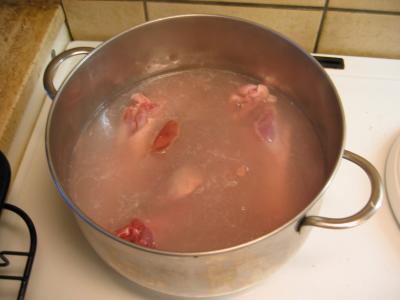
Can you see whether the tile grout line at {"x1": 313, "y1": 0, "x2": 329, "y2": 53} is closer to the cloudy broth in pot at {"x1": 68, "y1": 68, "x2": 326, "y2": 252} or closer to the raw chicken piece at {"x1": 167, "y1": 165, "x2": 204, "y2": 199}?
the cloudy broth in pot at {"x1": 68, "y1": 68, "x2": 326, "y2": 252}

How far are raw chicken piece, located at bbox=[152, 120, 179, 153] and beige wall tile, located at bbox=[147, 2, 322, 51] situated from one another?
0.81 feet

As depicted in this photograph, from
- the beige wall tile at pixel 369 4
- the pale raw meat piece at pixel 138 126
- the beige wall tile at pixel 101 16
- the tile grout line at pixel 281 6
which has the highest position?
the beige wall tile at pixel 369 4

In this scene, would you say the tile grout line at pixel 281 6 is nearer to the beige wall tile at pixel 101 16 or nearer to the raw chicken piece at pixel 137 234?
the beige wall tile at pixel 101 16

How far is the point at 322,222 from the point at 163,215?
26 centimetres

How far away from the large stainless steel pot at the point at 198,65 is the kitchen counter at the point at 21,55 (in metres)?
0.10

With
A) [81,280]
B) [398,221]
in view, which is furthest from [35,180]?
[398,221]

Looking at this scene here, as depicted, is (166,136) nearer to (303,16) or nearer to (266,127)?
(266,127)

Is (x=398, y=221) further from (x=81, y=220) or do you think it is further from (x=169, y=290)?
(x=81, y=220)

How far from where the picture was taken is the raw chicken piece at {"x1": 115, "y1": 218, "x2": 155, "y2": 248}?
61 centimetres

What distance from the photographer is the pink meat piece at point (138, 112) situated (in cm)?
79

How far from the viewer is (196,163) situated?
2.41 feet

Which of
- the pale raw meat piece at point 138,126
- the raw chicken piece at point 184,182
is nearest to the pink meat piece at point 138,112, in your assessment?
the pale raw meat piece at point 138,126

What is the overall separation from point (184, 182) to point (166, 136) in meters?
0.10

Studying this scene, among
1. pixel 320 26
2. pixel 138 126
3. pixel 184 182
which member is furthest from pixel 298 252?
pixel 320 26
